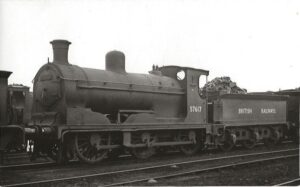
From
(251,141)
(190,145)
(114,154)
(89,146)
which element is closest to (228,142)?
(251,141)

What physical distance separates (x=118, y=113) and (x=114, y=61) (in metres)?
1.74

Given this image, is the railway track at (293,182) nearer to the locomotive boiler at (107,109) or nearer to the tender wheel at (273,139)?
the locomotive boiler at (107,109)

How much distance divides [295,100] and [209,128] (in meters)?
8.42

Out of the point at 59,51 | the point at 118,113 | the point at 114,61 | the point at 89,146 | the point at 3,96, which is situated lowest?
the point at 89,146

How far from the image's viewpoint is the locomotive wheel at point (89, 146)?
9.89m

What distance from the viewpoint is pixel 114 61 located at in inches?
454

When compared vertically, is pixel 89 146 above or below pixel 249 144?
above

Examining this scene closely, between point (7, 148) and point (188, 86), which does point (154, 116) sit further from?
point (7, 148)

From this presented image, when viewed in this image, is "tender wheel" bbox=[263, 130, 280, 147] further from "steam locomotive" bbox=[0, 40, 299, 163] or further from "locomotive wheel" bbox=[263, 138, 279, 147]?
"steam locomotive" bbox=[0, 40, 299, 163]

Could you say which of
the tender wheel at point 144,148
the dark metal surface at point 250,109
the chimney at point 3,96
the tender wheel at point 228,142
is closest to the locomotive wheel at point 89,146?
the tender wheel at point 144,148

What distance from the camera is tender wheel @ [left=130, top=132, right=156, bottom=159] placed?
36.8ft

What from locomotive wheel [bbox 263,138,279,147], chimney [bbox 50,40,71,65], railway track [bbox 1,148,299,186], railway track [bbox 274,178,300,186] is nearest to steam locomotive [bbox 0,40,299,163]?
chimney [bbox 50,40,71,65]

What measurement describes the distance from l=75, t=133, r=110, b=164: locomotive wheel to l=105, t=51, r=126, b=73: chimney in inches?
90.4

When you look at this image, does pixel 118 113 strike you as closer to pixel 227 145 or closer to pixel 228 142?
pixel 228 142
